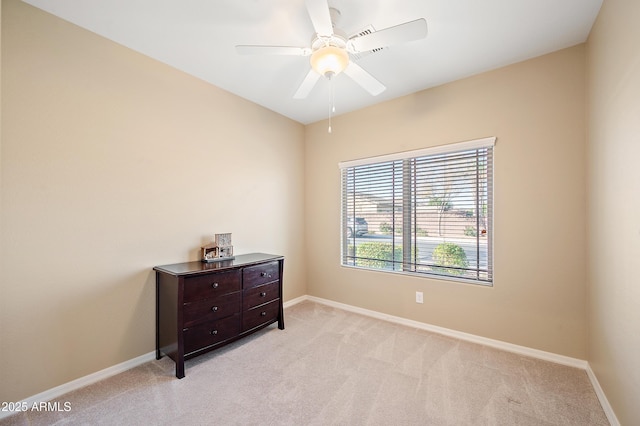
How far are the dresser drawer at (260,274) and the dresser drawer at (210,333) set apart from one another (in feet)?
1.10

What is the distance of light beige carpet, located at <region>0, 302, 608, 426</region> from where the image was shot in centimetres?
164

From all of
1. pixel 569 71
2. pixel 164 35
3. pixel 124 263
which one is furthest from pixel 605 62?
pixel 124 263

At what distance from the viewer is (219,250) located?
2.73m

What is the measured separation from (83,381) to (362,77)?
3073 millimetres

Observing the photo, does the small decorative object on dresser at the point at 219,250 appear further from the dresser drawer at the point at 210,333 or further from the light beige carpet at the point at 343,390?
the light beige carpet at the point at 343,390

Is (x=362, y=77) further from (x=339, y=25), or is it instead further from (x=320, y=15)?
(x=320, y=15)

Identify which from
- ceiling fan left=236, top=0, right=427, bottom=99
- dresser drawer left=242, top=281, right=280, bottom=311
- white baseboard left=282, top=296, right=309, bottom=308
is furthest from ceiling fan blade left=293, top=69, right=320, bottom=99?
white baseboard left=282, top=296, right=309, bottom=308

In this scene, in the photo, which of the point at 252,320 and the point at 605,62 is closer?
the point at 605,62

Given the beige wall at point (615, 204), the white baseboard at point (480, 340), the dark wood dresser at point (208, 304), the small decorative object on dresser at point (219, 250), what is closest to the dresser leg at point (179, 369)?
the dark wood dresser at point (208, 304)

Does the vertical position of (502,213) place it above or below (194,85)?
below

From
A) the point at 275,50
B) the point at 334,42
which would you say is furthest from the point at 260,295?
the point at 334,42

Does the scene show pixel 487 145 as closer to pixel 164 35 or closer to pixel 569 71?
pixel 569 71

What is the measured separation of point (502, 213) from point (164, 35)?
128 inches

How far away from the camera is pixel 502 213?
249 cm
